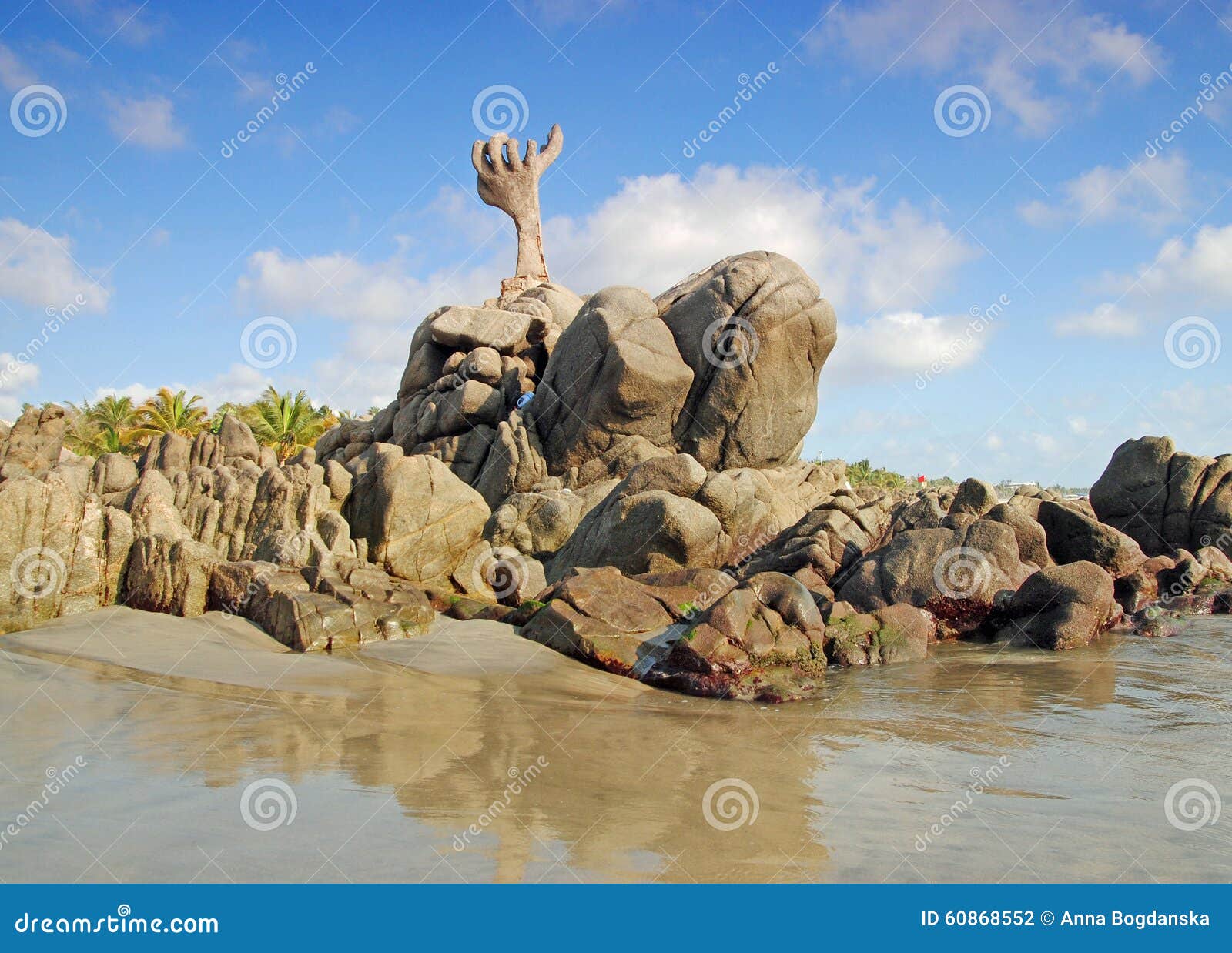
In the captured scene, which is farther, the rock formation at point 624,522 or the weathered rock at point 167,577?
the weathered rock at point 167,577

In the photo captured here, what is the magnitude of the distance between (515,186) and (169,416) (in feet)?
53.9

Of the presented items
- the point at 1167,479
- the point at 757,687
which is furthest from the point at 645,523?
the point at 1167,479

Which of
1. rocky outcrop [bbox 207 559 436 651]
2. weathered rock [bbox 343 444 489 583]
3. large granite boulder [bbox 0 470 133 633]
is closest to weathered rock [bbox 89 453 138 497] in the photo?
weathered rock [bbox 343 444 489 583]

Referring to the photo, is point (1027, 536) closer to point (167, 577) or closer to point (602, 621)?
point (602, 621)

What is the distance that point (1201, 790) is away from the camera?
23.9 ft

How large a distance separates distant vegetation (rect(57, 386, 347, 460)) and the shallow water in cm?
2799

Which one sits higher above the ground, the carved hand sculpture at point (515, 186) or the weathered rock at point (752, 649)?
the carved hand sculpture at point (515, 186)

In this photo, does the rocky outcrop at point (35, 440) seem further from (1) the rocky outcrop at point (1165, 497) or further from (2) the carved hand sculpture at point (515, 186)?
(1) the rocky outcrop at point (1165, 497)

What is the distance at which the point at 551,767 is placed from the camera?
7.55m

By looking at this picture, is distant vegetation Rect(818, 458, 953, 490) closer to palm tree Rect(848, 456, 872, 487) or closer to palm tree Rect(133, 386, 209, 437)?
palm tree Rect(848, 456, 872, 487)

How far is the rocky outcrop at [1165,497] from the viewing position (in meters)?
21.5

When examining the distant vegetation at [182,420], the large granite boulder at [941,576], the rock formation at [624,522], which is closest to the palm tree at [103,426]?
the distant vegetation at [182,420]

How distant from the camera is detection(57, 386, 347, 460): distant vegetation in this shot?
37156mm

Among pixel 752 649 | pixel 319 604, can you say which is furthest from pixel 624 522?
pixel 319 604
